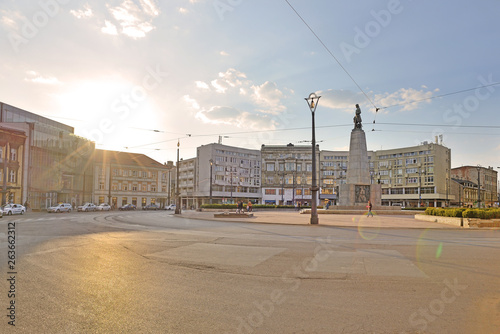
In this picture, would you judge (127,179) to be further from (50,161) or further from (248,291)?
(248,291)

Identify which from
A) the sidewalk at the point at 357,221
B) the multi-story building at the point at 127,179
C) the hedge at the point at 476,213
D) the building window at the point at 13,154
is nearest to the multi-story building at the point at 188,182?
the multi-story building at the point at 127,179

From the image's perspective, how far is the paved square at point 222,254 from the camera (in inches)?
355

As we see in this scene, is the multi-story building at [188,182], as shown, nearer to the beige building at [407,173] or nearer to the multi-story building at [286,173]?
the multi-story building at [286,173]

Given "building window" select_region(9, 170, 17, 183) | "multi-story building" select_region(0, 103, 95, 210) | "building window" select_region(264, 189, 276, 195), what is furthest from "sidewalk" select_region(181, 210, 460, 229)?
"building window" select_region(264, 189, 276, 195)

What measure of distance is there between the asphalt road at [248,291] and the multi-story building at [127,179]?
228ft

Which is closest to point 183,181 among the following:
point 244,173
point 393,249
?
point 244,173

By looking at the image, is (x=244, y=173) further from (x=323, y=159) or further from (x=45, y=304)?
(x=45, y=304)

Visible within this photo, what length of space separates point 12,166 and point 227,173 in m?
54.2

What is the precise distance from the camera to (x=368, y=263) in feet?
28.9

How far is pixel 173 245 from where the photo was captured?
11.9m

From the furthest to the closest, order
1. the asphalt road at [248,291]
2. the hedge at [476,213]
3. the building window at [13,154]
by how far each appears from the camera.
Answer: the building window at [13,154], the hedge at [476,213], the asphalt road at [248,291]

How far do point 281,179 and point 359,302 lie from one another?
329 ft

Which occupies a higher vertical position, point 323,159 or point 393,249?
point 323,159

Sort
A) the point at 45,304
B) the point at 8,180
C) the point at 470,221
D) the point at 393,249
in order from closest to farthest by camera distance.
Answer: the point at 45,304 < the point at 393,249 < the point at 470,221 < the point at 8,180
